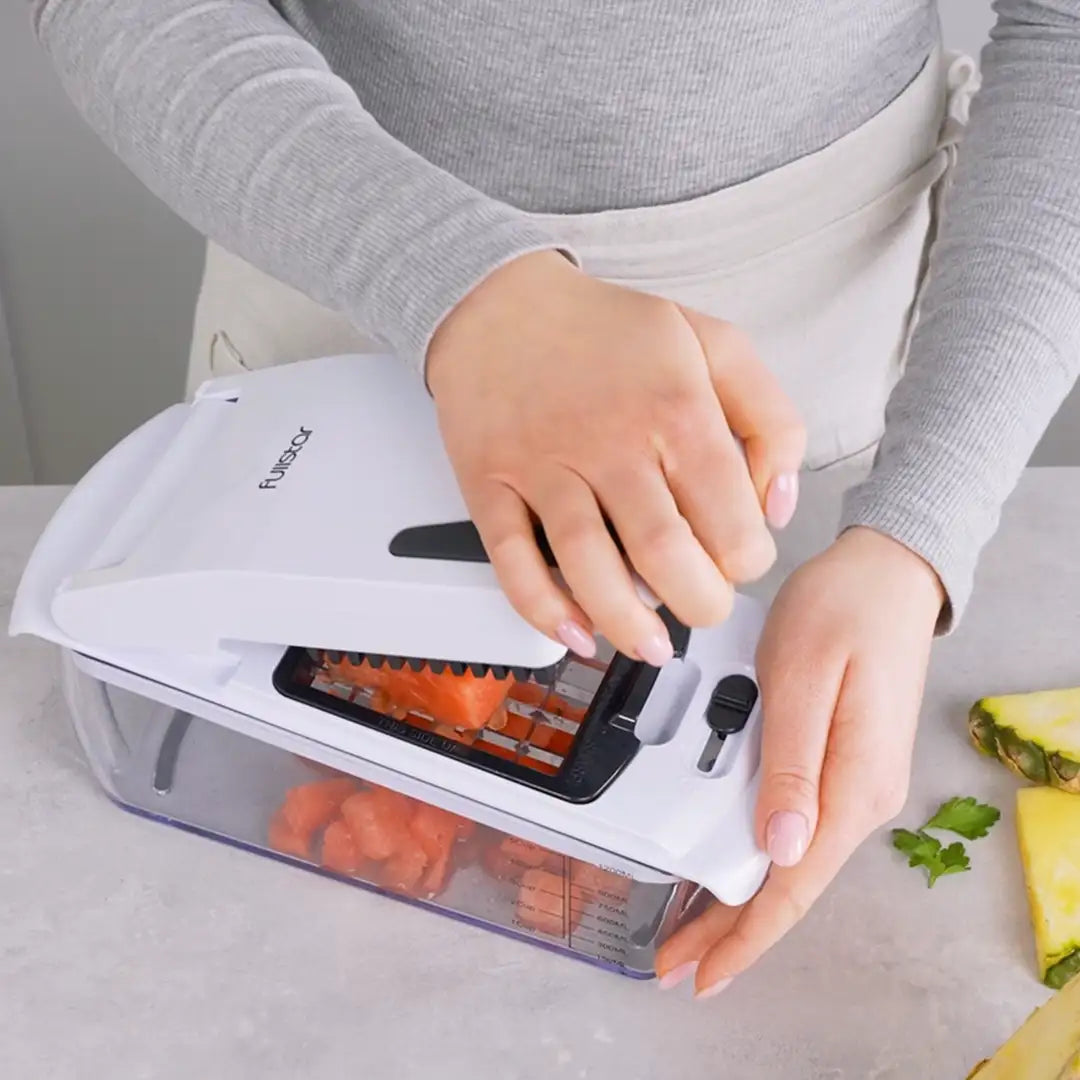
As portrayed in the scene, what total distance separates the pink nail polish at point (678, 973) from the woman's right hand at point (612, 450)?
0.18 metres

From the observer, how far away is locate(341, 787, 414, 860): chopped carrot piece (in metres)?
0.71

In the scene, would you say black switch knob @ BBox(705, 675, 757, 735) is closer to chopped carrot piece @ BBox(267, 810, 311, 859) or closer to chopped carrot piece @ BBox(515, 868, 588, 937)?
chopped carrot piece @ BBox(515, 868, 588, 937)

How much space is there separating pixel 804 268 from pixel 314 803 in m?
0.49

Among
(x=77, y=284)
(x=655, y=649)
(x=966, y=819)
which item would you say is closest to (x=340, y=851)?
(x=655, y=649)

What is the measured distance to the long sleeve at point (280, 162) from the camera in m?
0.65

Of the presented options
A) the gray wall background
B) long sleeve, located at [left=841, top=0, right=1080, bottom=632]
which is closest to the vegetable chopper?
long sleeve, located at [left=841, top=0, right=1080, bottom=632]

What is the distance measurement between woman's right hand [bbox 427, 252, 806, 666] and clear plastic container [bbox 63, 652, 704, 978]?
15cm

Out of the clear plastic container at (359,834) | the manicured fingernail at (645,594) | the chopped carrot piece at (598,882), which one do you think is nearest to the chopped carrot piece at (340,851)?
the clear plastic container at (359,834)

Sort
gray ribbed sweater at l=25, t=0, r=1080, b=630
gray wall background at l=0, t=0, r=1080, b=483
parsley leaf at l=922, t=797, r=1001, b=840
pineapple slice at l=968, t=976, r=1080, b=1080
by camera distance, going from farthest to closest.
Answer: gray wall background at l=0, t=0, r=1080, b=483 < parsley leaf at l=922, t=797, r=1001, b=840 < gray ribbed sweater at l=25, t=0, r=1080, b=630 < pineapple slice at l=968, t=976, r=1080, b=1080

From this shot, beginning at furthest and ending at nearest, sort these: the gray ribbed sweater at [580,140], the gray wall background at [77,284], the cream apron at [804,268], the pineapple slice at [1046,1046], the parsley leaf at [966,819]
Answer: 1. the gray wall background at [77,284]
2. the cream apron at [804,268]
3. the parsley leaf at [966,819]
4. the gray ribbed sweater at [580,140]
5. the pineapple slice at [1046,1046]

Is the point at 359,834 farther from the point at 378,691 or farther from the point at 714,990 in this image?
the point at 714,990

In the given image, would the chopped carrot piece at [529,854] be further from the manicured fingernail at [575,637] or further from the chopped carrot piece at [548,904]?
the manicured fingernail at [575,637]

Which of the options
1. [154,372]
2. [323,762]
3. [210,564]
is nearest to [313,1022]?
[323,762]

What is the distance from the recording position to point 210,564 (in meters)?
0.66
